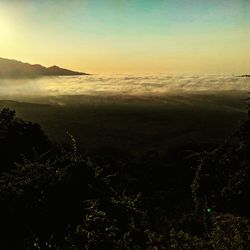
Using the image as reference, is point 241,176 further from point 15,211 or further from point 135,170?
point 135,170

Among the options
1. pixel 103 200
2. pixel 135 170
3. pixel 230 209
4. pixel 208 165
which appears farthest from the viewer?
pixel 135 170

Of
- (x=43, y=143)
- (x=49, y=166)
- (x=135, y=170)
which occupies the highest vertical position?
(x=49, y=166)

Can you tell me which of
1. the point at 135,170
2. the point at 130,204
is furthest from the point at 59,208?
the point at 135,170

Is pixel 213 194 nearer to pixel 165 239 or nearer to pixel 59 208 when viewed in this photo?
pixel 165 239

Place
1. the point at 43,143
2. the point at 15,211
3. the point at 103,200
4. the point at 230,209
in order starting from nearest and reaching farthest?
1. the point at 15,211
2. the point at 103,200
3. the point at 230,209
4. the point at 43,143

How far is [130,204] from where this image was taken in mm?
18547

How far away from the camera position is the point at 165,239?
1947 centimetres

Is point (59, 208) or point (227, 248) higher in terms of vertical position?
point (59, 208)

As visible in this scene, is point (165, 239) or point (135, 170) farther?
point (135, 170)

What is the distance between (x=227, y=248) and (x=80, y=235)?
4522 millimetres

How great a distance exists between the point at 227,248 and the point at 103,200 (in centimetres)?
395

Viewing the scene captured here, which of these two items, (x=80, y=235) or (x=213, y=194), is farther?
(x=213, y=194)

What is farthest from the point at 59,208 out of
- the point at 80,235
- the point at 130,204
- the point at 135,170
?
the point at 135,170

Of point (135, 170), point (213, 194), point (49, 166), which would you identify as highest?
point (49, 166)
